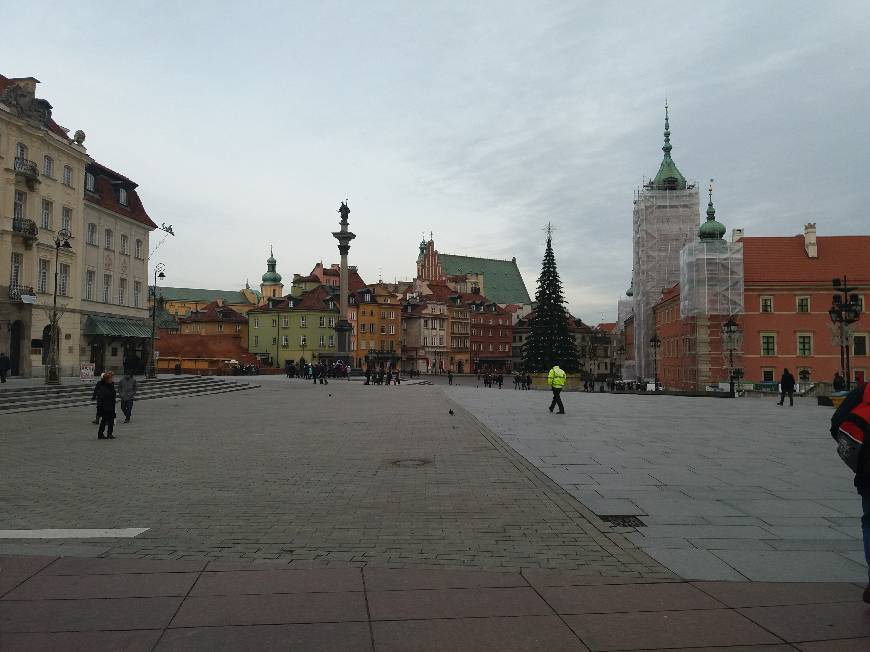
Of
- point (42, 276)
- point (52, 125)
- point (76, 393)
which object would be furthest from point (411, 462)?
point (52, 125)

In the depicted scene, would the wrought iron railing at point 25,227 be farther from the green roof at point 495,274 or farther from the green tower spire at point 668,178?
the green roof at point 495,274

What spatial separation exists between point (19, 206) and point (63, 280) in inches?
213

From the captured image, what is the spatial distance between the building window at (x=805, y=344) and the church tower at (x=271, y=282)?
385ft

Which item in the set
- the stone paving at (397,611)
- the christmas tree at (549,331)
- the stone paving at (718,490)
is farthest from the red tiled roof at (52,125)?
the christmas tree at (549,331)

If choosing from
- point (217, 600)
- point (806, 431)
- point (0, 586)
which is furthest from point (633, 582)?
point (806, 431)

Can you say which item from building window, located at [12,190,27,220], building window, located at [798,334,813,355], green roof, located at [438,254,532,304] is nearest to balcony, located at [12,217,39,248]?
building window, located at [12,190,27,220]

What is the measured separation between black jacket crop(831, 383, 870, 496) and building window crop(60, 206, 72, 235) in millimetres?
43493

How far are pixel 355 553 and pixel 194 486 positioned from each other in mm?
4300

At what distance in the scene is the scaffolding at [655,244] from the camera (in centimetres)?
7194

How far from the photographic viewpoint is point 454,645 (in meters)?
4.00

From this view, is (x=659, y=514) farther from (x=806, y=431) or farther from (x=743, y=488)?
(x=806, y=431)

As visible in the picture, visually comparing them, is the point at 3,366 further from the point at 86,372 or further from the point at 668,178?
the point at 668,178

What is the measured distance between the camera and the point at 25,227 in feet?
118

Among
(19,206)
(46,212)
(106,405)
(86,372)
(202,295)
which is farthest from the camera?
(202,295)
